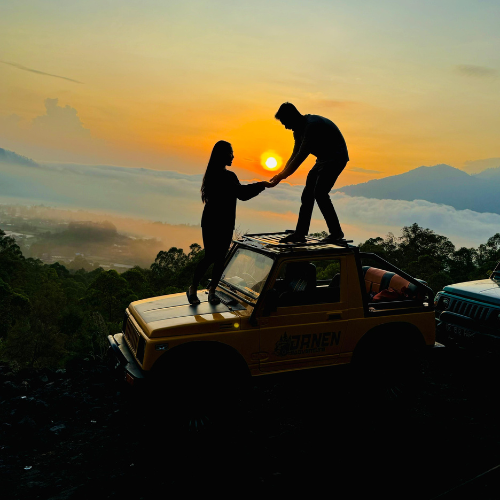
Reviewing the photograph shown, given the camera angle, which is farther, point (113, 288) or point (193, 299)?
point (113, 288)

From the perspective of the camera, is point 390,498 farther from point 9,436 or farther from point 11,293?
point 11,293

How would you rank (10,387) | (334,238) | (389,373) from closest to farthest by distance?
(389,373)
(334,238)
(10,387)

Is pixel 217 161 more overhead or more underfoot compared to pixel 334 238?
more overhead

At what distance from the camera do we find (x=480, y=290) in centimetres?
775

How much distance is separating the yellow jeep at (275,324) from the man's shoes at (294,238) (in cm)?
10

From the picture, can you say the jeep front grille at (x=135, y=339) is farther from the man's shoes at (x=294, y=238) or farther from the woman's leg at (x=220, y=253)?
the man's shoes at (x=294, y=238)

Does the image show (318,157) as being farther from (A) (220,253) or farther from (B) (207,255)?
(B) (207,255)

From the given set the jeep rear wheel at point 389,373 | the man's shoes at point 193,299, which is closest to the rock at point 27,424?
the man's shoes at point 193,299

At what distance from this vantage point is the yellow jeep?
5164mm

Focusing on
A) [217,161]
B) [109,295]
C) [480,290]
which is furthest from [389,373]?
[109,295]

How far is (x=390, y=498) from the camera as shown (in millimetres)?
4555

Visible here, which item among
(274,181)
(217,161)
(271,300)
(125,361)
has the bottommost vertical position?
(125,361)

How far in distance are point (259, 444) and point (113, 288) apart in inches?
809

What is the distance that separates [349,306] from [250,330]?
4.27ft
